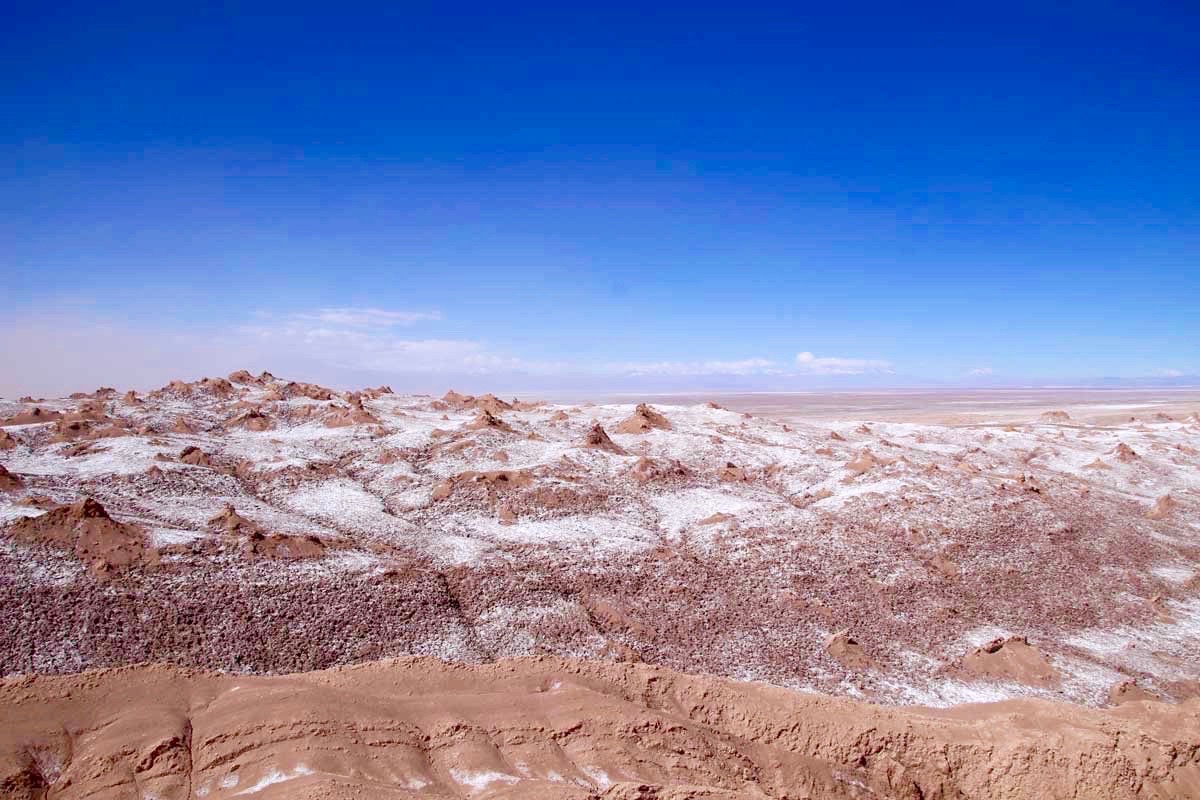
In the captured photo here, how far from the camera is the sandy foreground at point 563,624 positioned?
7.77 metres

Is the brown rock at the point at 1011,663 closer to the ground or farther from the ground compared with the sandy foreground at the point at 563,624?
closer to the ground

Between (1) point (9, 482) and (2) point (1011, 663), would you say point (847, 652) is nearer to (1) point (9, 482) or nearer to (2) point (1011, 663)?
(2) point (1011, 663)

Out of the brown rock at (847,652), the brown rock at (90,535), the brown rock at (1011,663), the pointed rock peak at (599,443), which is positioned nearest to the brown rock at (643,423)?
the pointed rock peak at (599,443)

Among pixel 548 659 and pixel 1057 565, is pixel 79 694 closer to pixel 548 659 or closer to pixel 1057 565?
pixel 548 659

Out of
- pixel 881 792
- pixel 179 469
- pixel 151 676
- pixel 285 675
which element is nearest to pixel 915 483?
pixel 881 792

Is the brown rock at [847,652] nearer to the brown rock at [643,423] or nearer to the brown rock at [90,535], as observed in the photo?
the brown rock at [90,535]

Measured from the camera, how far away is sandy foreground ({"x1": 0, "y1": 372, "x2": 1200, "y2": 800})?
7.77 metres

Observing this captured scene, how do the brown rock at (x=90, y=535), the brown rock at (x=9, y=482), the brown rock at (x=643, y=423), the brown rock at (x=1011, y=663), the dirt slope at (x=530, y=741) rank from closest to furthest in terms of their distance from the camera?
the dirt slope at (x=530, y=741), the brown rock at (x=90, y=535), the brown rock at (x=1011, y=663), the brown rock at (x=9, y=482), the brown rock at (x=643, y=423)

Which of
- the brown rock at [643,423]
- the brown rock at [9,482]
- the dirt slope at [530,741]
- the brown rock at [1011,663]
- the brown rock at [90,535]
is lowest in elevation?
the brown rock at [1011,663]

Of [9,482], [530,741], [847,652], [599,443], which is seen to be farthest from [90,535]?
[599,443]

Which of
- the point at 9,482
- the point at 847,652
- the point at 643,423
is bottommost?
the point at 847,652

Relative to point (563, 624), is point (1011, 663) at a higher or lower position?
lower

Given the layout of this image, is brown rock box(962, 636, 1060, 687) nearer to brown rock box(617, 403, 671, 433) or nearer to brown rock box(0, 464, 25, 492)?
brown rock box(617, 403, 671, 433)

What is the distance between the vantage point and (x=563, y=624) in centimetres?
1142
